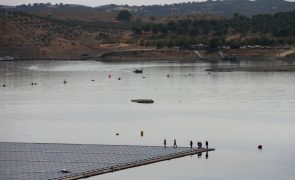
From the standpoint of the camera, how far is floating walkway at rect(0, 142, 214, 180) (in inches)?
1900

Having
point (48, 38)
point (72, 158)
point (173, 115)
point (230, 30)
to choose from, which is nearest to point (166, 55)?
point (230, 30)

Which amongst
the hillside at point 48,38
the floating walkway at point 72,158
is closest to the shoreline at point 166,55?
the hillside at point 48,38

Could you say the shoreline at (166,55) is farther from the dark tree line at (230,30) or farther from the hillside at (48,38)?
the dark tree line at (230,30)

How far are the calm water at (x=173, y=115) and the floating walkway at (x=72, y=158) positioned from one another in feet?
4.19

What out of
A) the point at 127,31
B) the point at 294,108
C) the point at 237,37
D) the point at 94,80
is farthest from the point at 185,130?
the point at 127,31

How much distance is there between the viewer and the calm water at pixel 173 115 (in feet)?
172

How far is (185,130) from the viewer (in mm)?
65375

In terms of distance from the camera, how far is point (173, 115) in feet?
248

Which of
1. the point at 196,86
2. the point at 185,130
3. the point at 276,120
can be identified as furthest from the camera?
the point at 196,86

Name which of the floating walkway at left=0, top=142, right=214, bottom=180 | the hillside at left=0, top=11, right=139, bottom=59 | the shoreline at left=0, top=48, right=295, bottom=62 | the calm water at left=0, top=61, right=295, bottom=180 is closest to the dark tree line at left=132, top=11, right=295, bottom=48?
the shoreline at left=0, top=48, right=295, bottom=62

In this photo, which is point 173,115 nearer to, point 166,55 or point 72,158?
point 72,158

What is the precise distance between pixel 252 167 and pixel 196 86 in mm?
54499

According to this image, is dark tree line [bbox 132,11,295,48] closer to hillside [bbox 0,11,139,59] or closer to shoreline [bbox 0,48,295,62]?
shoreline [bbox 0,48,295,62]

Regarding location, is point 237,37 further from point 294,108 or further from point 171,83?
point 294,108
